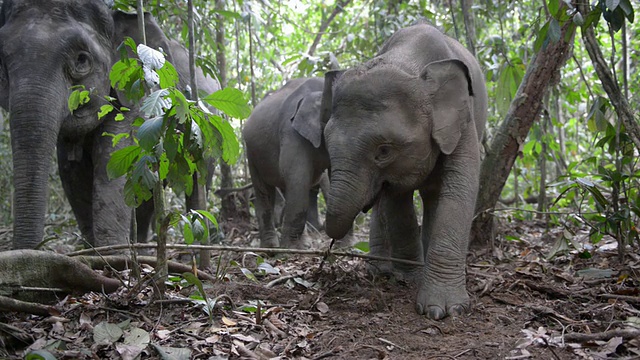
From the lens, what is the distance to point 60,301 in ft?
12.1

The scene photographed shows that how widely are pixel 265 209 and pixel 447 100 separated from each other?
4636 millimetres

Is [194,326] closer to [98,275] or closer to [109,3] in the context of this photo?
[98,275]

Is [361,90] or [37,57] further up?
[37,57]

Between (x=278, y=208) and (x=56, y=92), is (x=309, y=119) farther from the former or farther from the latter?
(x=278, y=208)

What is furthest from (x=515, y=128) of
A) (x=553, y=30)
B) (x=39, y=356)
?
(x=39, y=356)

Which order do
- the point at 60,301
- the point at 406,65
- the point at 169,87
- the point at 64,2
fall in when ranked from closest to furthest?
the point at 169,87 → the point at 60,301 → the point at 406,65 → the point at 64,2

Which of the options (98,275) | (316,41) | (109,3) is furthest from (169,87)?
(316,41)

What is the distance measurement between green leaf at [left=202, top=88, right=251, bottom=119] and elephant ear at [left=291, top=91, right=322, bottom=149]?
11.8 feet

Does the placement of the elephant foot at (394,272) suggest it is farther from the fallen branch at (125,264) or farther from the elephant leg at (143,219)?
the elephant leg at (143,219)

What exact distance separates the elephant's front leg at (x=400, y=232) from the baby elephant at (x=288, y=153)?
215 cm

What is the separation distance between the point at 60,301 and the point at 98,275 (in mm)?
244

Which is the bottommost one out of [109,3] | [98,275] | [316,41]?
[98,275]

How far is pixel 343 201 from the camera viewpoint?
4.26 m

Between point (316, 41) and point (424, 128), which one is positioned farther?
point (316, 41)
